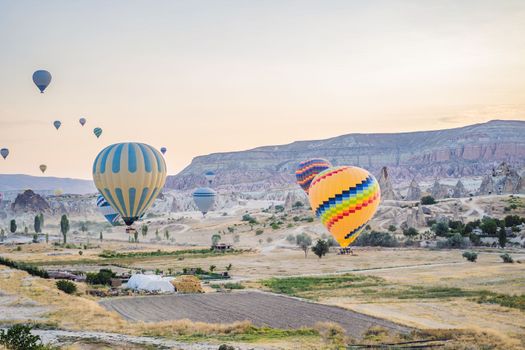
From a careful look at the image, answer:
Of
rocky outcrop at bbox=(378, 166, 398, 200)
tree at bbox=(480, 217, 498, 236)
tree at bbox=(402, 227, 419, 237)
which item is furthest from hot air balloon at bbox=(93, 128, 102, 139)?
tree at bbox=(480, 217, 498, 236)

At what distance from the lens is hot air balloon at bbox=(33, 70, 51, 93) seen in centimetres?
7700

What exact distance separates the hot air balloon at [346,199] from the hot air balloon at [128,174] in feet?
48.8

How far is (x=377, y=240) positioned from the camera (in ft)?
271

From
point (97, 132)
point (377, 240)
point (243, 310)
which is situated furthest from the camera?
point (97, 132)

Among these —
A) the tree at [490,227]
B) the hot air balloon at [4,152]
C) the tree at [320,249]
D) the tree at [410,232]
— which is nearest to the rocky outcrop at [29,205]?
the hot air balloon at [4,152]

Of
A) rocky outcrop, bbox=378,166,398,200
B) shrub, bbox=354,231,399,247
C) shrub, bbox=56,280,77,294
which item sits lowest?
shrub, bbox=56,280,77,294

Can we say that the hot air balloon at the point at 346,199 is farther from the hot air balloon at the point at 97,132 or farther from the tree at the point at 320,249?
the hot air balloon at the point at 97,132

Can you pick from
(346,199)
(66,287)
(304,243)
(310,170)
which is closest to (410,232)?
(310,170)

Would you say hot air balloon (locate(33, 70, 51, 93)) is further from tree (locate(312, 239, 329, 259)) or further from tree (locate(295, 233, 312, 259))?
tree (locate(312, 239, 329, 259))

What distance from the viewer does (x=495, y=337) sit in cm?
2683

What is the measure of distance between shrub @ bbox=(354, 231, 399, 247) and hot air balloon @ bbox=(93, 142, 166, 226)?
36.0 metres

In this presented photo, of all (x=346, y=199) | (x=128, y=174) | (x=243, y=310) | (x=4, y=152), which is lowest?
(x=243, y=310)

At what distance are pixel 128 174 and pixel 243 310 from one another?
22.2 m

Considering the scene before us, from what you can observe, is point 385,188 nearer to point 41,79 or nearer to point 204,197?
point 204,197
